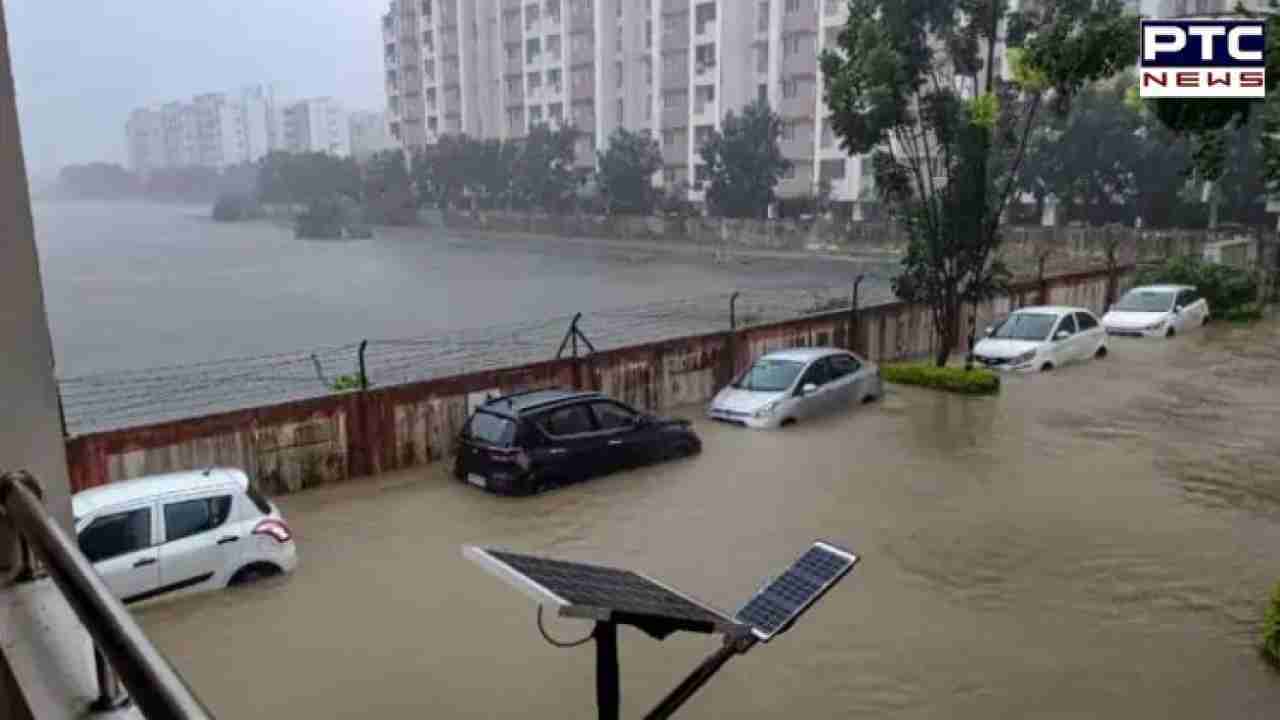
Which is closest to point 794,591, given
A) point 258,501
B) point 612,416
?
point 258,501

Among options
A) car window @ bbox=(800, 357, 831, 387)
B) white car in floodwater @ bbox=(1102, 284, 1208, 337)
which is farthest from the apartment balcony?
car window @ bbox=(800, 357, 831, 387)

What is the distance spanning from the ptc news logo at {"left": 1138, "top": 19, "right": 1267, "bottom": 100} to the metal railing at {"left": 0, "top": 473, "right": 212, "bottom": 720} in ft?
33.9

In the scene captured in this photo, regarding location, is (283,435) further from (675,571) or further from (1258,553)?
(1258,553)

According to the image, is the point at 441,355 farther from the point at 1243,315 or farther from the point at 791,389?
the point at 1243,315

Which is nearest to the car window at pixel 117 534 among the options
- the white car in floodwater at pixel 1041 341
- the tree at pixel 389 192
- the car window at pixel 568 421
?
the car window at pixel 568 421

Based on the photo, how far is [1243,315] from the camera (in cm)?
2681

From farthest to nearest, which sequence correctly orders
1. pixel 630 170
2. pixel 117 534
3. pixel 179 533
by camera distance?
pixel 630 170, pixel 179 533, pixel 117 534

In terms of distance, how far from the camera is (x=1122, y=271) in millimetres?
29375

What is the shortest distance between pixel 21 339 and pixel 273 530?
24.9ft

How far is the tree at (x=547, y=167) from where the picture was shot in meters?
65.8

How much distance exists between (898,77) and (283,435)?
1183cm

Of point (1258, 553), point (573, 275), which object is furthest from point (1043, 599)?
point (573, 275)

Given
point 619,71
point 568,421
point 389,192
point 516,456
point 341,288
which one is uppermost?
point 619,71

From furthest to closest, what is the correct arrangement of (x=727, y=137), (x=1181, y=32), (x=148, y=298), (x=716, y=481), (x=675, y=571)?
(x=727, y=137), (x=148, y=298), (x=716, y=481), (x=1181, y=32), (x=675, y=571)
